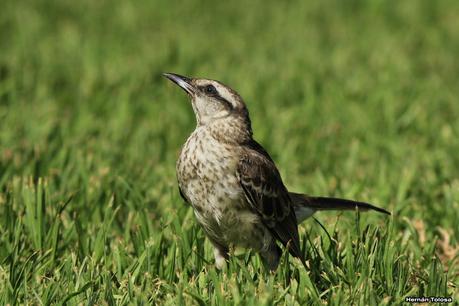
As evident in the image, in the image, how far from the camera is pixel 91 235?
6.16 metres

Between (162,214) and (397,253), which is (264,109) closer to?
(162,214)

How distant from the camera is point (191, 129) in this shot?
9.34 metres

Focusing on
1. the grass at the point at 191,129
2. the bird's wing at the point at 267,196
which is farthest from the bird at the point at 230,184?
the grass at the point at 191,129

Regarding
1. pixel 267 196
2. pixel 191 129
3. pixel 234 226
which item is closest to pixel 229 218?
pixel 234 226

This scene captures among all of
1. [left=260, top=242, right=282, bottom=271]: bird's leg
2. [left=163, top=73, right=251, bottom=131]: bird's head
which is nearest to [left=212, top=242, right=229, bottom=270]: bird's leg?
[left=260, top=242, right=282, bottom=271]: bird's leg

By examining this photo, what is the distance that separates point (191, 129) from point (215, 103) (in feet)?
11.1

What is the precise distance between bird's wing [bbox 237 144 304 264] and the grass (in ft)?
0.70

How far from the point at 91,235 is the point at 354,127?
4.11 metres

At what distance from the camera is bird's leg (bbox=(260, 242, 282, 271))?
5875 mm

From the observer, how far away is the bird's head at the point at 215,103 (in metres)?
5.94

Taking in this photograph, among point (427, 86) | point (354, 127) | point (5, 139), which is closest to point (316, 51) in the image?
point (427, 86)

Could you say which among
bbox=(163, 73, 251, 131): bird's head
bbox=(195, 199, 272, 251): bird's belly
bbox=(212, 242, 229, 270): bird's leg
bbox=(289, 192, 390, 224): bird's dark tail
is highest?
bbox=(163, 73, 251, 131): bird's head

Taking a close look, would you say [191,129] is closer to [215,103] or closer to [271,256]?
[215,103]

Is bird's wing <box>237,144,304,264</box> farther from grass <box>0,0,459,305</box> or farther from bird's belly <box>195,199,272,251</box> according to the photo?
grass <box>0,0,459,305</box>
